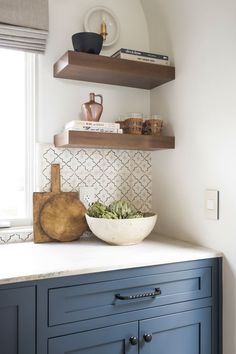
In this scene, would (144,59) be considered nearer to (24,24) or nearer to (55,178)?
(24,24)

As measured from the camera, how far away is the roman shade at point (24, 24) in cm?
174

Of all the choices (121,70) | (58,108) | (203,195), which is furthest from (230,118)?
(58,108)

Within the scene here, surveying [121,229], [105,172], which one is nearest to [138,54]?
[105,172]

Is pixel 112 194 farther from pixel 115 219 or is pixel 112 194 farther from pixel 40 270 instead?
pixel 40 270

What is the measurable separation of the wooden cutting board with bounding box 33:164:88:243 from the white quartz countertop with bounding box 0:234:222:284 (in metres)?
0.05

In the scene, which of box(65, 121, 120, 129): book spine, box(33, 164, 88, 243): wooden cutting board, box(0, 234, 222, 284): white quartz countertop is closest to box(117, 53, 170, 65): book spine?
box(65, 121, 120, 129): book spine

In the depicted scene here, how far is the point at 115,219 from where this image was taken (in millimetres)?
1696

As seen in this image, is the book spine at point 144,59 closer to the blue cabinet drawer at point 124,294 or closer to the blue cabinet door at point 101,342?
the blue cabinet drawer at point 124,294

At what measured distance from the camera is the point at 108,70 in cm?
181

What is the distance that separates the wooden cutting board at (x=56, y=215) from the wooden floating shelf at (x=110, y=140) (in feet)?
0.73

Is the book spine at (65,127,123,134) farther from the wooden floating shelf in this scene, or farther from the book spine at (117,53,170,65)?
the book spine at (117,53,170,65)

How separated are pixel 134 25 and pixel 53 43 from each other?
0.54 meters

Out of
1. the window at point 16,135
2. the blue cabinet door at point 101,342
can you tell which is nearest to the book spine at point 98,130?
the window at point 16,135

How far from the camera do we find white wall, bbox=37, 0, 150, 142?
1.92 meters
